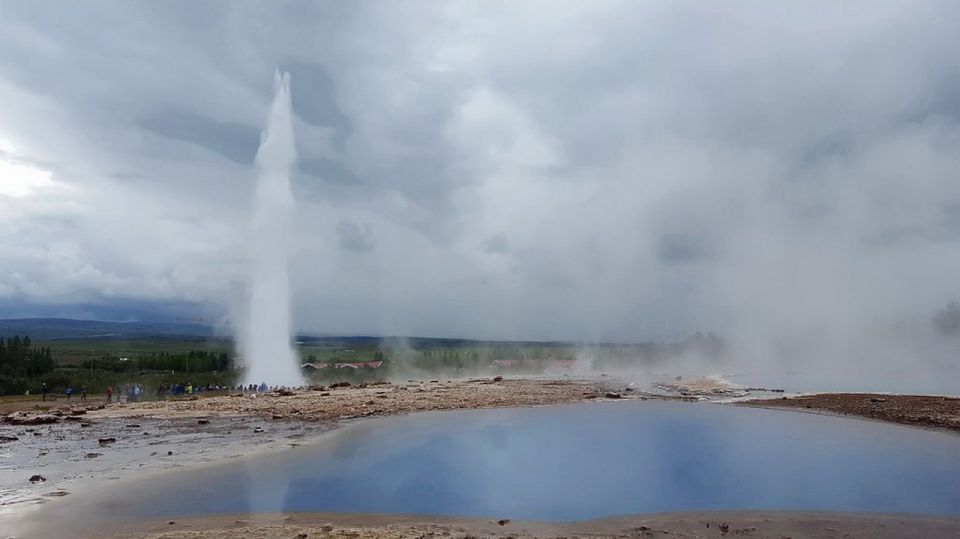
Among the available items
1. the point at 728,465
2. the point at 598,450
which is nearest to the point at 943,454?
the point at 728,465

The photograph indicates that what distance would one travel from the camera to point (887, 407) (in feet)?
76.5

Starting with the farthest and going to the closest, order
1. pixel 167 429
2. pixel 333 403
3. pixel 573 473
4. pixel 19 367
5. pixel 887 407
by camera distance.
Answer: pixel 19 367
pixel 333 403
pixel 887 407
pixel 167 429
pixel 573 473

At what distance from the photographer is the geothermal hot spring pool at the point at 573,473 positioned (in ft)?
33.7

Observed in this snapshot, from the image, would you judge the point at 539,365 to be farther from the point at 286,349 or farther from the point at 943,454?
the point at 943,454

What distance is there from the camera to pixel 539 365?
75.3 m

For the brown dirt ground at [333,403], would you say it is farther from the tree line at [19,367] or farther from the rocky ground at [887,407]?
the tree line at [19,367]

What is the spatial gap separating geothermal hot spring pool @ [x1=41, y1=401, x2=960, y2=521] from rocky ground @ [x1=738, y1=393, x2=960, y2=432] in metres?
1.59

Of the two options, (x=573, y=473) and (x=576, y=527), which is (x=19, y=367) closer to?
(x=573, y=473)

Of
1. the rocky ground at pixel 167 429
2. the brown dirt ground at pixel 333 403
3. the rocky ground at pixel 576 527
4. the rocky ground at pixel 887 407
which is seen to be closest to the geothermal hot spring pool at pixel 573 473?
the rocky ground at pixel 576 527

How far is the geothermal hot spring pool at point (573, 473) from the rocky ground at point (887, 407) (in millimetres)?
1591

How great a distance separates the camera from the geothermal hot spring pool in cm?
1027

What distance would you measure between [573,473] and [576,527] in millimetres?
3909

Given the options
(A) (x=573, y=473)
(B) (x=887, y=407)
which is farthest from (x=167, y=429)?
(B) (x=887, y=407)

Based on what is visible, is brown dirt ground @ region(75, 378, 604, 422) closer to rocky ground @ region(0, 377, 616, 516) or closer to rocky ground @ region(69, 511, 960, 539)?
rocky ground @ region(0, 377, 616, 516)
